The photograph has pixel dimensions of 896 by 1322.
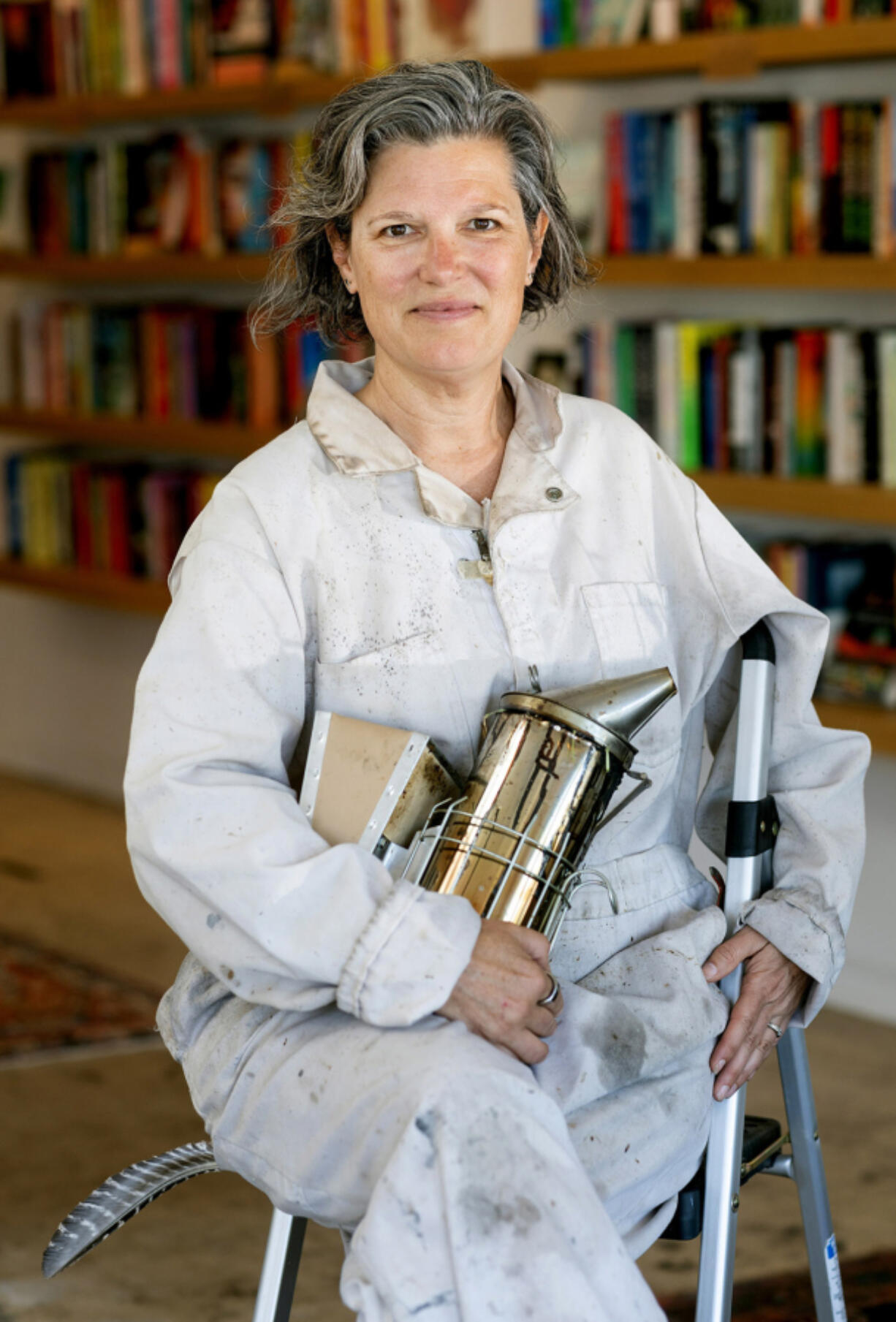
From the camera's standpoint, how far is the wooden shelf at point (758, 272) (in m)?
2.91

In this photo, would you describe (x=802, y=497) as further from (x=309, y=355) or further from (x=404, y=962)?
Result: (x=404, y=962)

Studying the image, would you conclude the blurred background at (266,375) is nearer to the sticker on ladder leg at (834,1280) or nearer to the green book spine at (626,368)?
the green book spine at (626,368)

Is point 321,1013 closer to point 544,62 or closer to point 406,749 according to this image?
point 406,749

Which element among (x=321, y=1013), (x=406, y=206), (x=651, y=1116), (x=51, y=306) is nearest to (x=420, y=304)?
(x=406, y=206)

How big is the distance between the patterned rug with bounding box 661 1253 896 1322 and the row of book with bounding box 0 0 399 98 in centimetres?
266

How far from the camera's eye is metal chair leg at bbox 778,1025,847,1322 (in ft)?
5.36

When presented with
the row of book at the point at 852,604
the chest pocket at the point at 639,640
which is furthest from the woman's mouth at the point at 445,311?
the row of book at the point at 852,604

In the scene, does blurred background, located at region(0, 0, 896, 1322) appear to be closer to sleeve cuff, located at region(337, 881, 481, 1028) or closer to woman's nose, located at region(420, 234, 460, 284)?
woman's nose, located at region(420, 234, 460, 284)

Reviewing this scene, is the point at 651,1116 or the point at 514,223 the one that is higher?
the point at 514,223

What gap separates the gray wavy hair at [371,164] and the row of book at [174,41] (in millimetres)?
2162

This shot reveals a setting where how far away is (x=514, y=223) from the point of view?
5.29 ft

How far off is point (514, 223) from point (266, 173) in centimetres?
267

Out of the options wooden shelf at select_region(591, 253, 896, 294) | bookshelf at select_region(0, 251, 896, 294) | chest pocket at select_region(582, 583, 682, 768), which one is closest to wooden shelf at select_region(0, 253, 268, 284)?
bookshelf at select_region(0, 251, 896, 294)

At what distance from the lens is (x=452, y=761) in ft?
Answer: 5.08
